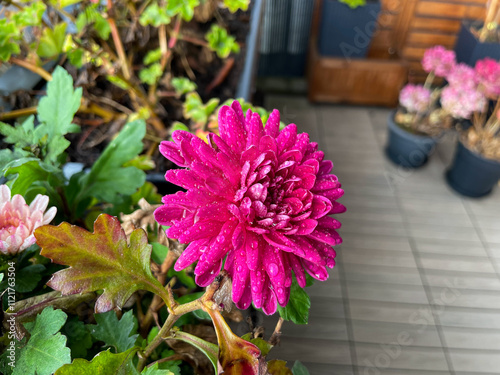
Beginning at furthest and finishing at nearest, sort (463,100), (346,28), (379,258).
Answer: (346,28) → (463,100) → (379,258)

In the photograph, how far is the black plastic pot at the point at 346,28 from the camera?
2.50 m

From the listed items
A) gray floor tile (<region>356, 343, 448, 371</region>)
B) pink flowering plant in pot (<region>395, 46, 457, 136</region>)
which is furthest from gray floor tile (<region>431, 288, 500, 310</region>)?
pink flowering plant in pot (<region>395, 46, 457, 136</region>)

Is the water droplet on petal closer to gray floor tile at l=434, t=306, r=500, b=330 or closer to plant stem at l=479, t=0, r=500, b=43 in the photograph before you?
gray floor tile at l=434, t=306, r=500, b=330

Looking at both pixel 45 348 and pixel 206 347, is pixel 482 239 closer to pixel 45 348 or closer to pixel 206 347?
pixel 206 347

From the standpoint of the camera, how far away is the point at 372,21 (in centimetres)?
255

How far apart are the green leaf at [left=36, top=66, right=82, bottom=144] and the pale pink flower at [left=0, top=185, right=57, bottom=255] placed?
0.18 meters

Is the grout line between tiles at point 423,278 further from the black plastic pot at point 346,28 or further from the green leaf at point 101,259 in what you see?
the green leaf at point 101,259

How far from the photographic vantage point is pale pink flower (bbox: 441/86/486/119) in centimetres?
194

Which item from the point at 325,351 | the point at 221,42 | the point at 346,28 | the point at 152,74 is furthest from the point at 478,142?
the point at 152,74

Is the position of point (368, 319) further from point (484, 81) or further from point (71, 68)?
point (71, 68)

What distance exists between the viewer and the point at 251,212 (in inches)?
17.3

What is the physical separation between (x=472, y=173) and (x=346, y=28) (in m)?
1.21

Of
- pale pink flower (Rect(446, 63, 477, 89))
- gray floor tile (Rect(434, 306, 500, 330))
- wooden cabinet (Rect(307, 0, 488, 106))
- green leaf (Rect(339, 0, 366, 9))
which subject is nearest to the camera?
gray floor tile (Rect(434, 306, 500, 330))

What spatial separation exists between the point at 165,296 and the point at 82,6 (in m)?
0.81
